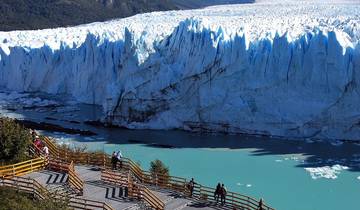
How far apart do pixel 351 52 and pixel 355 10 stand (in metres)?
10.3

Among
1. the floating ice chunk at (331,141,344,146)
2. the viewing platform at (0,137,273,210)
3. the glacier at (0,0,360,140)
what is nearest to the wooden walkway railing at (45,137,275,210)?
the viewing platform at (0,137,273,210)

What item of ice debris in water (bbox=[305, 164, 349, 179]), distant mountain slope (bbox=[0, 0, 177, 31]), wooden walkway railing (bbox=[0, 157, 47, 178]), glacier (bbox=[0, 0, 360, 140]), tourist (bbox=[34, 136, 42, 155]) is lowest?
ice debris in water (bbox=[305, 164, 349, 179])

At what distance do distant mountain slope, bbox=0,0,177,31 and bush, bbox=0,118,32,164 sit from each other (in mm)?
46884

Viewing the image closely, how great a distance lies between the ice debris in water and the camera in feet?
60.8

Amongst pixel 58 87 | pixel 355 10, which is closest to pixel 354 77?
pixel 355 10

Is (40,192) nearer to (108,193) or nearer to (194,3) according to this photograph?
(108,193)

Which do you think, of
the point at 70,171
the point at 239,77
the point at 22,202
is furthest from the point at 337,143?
the point at 22,202

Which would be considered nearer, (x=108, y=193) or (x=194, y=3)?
(x=108, y=193)

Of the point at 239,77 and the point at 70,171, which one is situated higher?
the point at 239,77

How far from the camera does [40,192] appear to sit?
36.3 feet

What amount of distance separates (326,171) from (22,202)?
11155 millimetres

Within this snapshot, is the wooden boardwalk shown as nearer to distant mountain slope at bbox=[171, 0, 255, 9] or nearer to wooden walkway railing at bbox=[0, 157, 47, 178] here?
wooden walkway railing at bbox=[0, 157, 47, 178]

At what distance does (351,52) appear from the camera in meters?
23.2

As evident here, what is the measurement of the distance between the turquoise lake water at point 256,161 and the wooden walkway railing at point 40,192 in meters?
6.09
